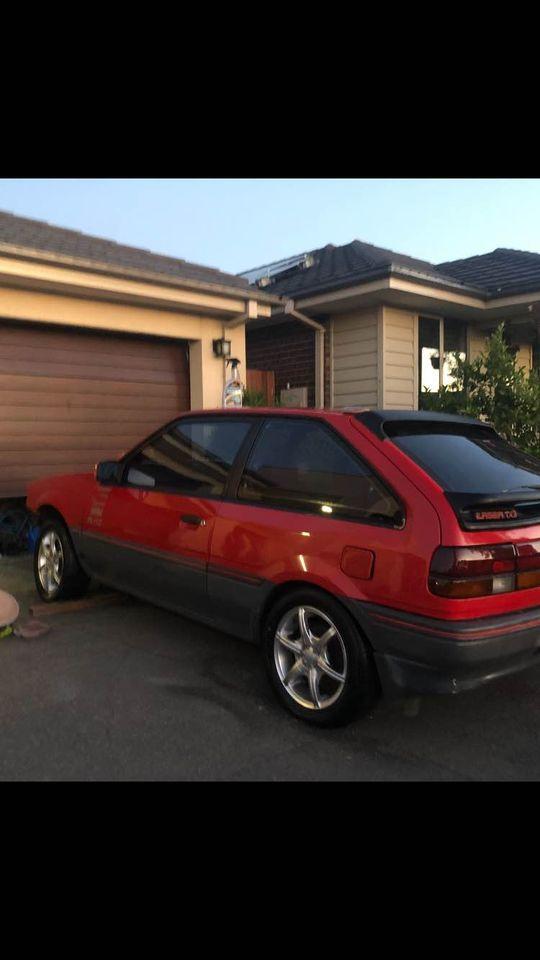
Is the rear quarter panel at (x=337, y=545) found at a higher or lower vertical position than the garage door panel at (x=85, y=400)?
lower

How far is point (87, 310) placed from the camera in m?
7.23

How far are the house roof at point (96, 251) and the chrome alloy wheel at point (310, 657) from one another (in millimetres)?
4581

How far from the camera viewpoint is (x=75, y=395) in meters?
7.55

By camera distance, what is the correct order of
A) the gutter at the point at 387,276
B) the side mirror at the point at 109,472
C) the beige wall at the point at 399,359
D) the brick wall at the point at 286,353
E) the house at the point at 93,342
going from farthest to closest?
the brick wall at the point at 286,353 → the beige wall at the point at 399,359 → the gutter at the point at 387,276 → the house at the point at 93,342 → the side mirror at the point at 109,472

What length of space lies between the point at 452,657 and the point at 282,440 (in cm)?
149

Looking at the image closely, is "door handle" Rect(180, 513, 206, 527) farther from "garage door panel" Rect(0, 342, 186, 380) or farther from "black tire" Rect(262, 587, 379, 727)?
"garage door panel" Rect(0, 342, 186, 380)

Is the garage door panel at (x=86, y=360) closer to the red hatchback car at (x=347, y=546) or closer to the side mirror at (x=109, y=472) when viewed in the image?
the side mirror at (x=109, y=472)

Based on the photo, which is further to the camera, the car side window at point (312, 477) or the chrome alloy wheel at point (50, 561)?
the chrome alloy wheel at point (50, 561)

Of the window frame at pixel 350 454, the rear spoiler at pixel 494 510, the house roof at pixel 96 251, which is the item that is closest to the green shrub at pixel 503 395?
the house roof at pixel 96 251

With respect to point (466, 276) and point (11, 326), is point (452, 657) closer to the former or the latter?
point (11, 326)

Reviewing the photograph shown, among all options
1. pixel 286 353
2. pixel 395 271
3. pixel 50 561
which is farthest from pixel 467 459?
pixel 286 353

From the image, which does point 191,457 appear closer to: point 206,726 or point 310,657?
point 310,657

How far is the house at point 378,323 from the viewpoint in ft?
28.3
